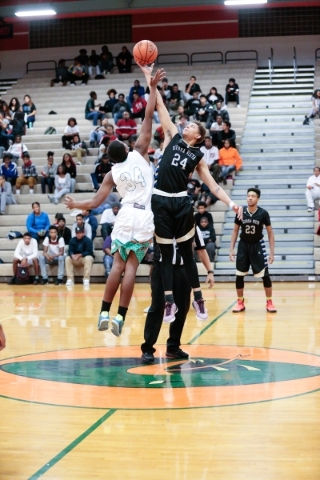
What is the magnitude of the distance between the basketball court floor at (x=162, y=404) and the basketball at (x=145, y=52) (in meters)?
2.99

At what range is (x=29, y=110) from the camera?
24.6 m

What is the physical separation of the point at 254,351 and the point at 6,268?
1163cm

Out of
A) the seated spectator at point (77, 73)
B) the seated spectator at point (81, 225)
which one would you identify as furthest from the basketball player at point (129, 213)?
the seated spectator at point (77, 73)

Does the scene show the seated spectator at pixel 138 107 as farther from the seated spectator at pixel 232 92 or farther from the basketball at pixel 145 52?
the basketball at pixel 145 52

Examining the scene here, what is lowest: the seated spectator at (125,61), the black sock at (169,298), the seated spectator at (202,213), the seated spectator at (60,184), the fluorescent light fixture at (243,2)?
the black sock at (169,298)

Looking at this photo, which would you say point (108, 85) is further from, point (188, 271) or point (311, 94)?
point (188, 271)

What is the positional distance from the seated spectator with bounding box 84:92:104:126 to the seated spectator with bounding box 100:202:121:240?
5881 millimetres

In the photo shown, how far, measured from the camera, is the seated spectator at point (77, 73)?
87.2 ft

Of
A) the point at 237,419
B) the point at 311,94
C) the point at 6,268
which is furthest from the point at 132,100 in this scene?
the point at 237,419

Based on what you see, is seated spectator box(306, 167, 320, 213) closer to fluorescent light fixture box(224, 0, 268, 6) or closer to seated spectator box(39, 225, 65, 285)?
seated spectator box(39, 225, 65, 285)

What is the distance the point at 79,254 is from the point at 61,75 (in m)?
11.3

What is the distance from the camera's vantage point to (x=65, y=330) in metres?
10.1

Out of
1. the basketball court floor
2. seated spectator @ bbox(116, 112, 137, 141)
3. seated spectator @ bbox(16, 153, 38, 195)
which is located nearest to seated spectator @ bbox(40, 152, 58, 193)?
seated spectator @ bbox(16, 153, 38, 195)

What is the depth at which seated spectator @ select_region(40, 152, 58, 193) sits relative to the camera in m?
20.8
